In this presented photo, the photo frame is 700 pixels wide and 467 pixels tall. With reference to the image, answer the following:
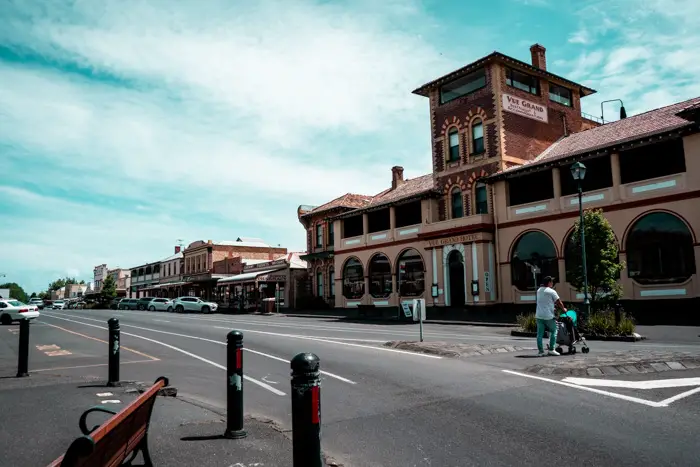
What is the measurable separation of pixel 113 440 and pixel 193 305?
1855 inches

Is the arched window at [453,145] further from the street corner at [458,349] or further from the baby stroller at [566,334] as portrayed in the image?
the baby stroller at [566,334]

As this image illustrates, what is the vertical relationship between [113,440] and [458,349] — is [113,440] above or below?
above

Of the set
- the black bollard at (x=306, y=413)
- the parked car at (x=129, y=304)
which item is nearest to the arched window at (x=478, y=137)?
the black bollard at (x=306, y=413)

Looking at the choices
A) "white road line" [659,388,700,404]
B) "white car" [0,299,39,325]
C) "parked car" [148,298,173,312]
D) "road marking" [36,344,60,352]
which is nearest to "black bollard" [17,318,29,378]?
"road marking" [36,344,60,352]

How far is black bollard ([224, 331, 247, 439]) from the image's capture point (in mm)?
5777

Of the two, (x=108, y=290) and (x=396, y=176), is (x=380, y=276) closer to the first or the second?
(x=396, y=176)

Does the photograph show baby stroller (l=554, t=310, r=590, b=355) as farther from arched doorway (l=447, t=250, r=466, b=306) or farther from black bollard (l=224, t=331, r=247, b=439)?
arched doorway (l=447, t=250, r=466, b=306)

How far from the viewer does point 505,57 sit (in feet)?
99.4

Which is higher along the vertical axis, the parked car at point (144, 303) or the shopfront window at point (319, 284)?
the shopfront window at point (319, 284)

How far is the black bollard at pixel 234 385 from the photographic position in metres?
5.78

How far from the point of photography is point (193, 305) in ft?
159

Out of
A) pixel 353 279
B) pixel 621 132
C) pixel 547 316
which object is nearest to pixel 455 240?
pixel 621 132

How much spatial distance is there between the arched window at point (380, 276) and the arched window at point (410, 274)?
1068 mm

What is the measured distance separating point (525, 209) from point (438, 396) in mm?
22357
